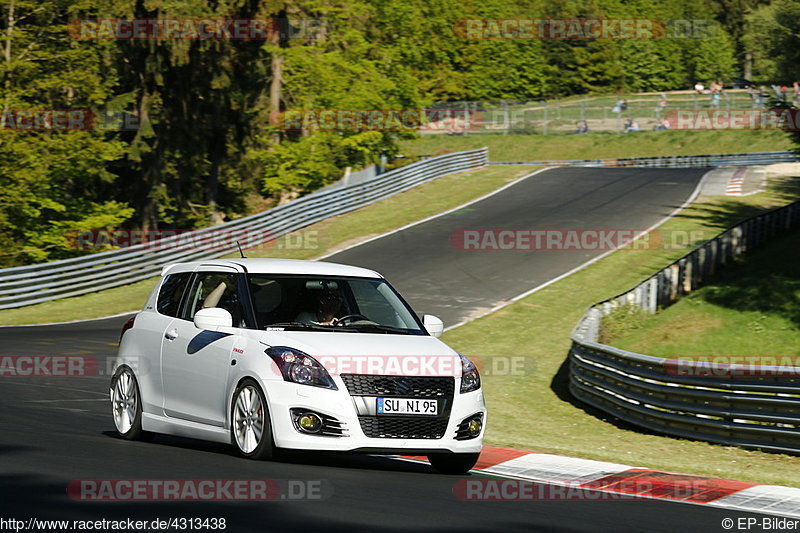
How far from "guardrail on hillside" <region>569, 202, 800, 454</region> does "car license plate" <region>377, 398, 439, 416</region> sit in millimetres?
5424

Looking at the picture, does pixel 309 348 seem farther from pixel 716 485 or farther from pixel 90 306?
pixel 90 306

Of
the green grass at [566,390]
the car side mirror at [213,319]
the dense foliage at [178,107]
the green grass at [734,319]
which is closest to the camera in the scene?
the car side mirror at [213,319]

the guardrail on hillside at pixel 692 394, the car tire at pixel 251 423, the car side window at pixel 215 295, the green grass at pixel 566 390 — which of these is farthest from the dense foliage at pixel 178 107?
the car tire at pixel 251 423

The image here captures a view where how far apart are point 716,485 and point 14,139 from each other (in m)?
36.4

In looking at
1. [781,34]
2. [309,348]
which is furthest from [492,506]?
[781,34]

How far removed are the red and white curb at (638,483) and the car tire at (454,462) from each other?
1.64ft

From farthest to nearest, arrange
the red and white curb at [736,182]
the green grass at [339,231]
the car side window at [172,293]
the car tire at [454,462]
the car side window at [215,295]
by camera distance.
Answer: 1. the red and white curb at [736,182]
2. the green grass at [339,231]
3. the car side window at [172,293]
4. the car side window at [215,295]
5. the car tire at [454,462]

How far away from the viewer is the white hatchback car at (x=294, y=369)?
29.0 feet

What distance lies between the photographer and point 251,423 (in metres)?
9.12

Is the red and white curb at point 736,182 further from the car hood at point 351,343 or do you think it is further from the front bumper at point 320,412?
the front bumper at point 320,412

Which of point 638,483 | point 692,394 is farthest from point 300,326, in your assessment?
point 692,394

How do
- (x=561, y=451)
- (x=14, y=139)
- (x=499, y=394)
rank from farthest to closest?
(x=14, y=139) → (x=499, y=394) → (x=561, y=451)

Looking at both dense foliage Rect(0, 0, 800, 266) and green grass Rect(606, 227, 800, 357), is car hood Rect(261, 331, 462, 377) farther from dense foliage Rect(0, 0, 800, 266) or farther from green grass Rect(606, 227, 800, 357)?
dense foliage Rect(0, 0, 800, 266)

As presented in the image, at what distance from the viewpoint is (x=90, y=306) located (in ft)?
98.4
